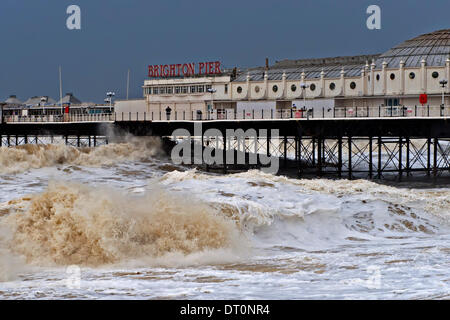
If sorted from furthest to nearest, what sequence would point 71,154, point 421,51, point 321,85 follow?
point 321,85
point 421,51
point 71,154

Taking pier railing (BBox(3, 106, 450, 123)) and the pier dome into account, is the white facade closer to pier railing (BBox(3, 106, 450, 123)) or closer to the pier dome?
the pier dome

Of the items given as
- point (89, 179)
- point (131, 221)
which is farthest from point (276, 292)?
point (89, 179)

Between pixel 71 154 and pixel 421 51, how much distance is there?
132 ft

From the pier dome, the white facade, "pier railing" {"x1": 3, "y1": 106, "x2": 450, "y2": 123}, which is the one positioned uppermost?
the pier dome

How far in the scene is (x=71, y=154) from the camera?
54750 mm

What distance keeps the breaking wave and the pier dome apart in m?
26.9

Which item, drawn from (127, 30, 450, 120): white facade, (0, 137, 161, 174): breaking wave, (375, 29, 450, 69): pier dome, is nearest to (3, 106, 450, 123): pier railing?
(127, 30, 450, 120): white facade

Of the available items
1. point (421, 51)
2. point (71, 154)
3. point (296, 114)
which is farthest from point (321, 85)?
point (71, 154)

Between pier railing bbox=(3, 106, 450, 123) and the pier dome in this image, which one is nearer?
pier railing bbox=(3, 106, 450, 123)

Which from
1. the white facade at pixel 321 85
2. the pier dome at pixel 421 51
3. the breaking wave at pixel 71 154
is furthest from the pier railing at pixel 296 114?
the pier dome at pixel 421 51

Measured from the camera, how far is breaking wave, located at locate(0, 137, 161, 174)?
4779 cm

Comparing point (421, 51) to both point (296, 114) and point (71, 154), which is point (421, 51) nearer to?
point (296, 114)
